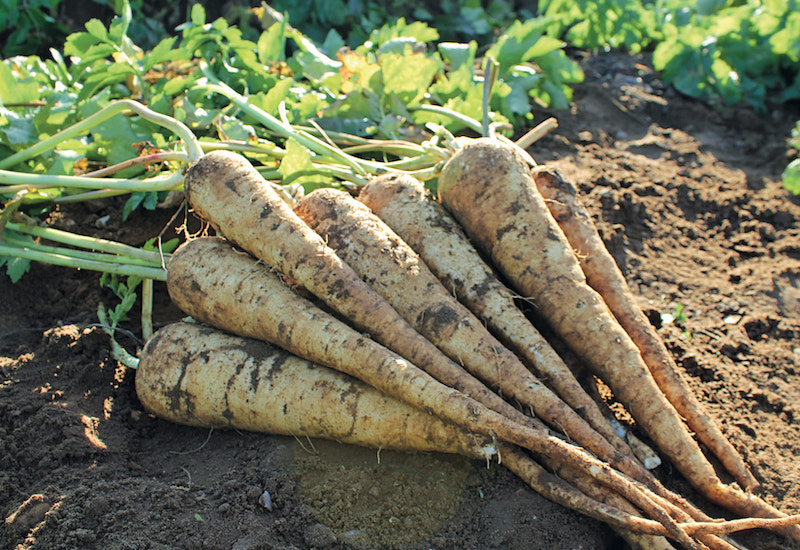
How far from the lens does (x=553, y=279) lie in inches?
93.2

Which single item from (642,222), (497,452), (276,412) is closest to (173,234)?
(276,412)

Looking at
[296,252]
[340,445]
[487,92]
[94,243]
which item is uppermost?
[487,92]

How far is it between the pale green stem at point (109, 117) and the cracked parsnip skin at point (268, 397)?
2.50 ft

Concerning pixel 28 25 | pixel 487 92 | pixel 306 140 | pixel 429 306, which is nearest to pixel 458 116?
pixel 487 92

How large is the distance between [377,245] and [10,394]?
4.73 feet

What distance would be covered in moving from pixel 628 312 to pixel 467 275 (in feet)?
2.13

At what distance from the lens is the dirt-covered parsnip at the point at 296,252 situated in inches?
83.5

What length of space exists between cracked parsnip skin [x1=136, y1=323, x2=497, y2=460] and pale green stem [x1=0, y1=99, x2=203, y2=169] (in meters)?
0.76

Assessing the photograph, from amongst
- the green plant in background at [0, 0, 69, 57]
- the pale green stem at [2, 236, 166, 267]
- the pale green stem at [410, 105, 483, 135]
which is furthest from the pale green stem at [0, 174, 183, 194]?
the green plant in background at [0, 0, 69, 57]

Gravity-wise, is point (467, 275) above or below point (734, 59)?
above

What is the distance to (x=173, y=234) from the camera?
2939 millimetres

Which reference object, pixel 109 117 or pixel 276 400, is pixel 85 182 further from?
pixel 276 400

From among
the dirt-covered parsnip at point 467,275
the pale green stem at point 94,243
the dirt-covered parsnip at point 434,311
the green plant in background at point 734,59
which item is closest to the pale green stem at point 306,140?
the dirt-covered parsnip at point 467,275

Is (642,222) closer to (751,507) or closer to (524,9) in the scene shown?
(751,507)
